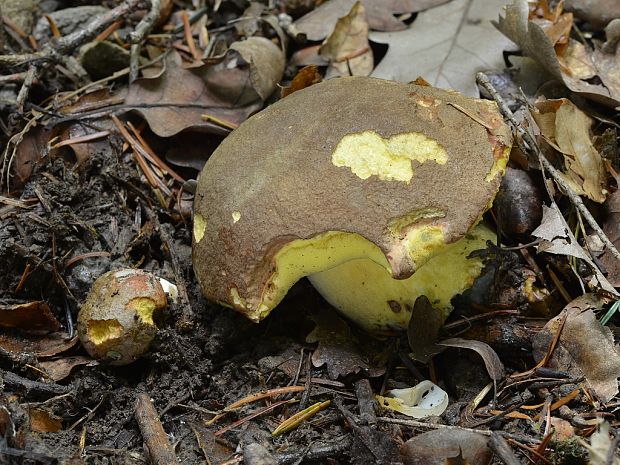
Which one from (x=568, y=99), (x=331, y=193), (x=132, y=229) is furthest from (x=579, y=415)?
(x=132, y=229)

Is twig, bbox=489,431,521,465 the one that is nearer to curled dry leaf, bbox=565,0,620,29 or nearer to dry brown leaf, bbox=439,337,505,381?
dry brown leaf, bbox=439,337,505,381

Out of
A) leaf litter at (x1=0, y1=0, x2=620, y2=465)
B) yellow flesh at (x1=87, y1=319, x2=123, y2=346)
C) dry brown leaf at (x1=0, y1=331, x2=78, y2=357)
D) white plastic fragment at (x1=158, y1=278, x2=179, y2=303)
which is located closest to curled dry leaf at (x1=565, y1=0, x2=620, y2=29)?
leaf litter at (x1=0, y1=0, x2=620, y2=465)

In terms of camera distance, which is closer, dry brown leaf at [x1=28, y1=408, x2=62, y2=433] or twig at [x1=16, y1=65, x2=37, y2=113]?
dry brown leaf at [x1=28, y1=408, x2=62, y2=433]

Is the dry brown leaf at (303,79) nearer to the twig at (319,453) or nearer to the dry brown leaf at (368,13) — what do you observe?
the dry brown leaf at (368,13)

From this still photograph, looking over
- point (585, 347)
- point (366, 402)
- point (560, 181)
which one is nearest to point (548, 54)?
point (560, 181)

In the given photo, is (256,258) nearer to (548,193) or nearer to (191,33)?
(548,193)

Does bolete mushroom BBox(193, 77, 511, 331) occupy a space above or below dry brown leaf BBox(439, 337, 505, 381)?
above
